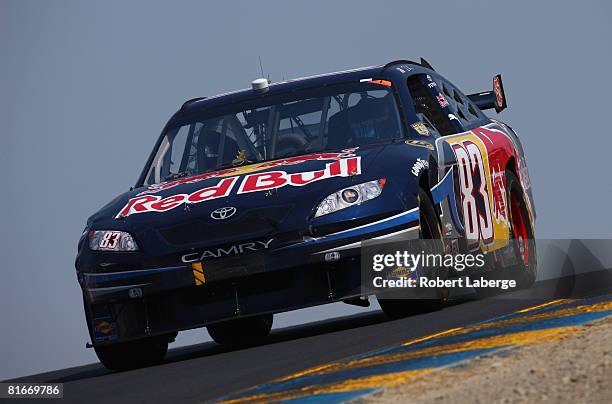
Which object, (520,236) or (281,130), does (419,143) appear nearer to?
(281,130)

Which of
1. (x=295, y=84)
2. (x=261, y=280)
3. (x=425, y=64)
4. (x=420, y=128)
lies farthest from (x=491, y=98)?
(x=261, y=280)

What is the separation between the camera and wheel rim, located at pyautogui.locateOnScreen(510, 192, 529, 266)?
402 inches

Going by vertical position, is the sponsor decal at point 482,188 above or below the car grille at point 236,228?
below

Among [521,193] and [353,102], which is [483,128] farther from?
[353,102]

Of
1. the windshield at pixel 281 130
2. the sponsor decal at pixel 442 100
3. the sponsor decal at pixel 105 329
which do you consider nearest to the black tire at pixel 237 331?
the windshield at pixel 281 130

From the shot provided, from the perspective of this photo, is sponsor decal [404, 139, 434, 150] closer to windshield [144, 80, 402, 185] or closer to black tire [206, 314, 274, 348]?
windshield [144, 80, 402, 185]

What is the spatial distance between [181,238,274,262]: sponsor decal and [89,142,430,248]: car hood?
5 cm

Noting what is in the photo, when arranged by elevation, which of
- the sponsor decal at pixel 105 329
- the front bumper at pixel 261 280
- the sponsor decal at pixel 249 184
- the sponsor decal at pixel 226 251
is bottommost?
the sponsor decal at pixel 105 329

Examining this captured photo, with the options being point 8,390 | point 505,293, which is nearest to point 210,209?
point 8,390

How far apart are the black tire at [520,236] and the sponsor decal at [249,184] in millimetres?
2323

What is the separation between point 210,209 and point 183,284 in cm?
45

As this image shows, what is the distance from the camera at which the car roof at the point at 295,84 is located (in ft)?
30.9

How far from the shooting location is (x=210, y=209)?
786 centimetres

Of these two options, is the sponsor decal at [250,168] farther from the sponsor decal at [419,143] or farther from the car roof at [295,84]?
the car roof at [295,84]
